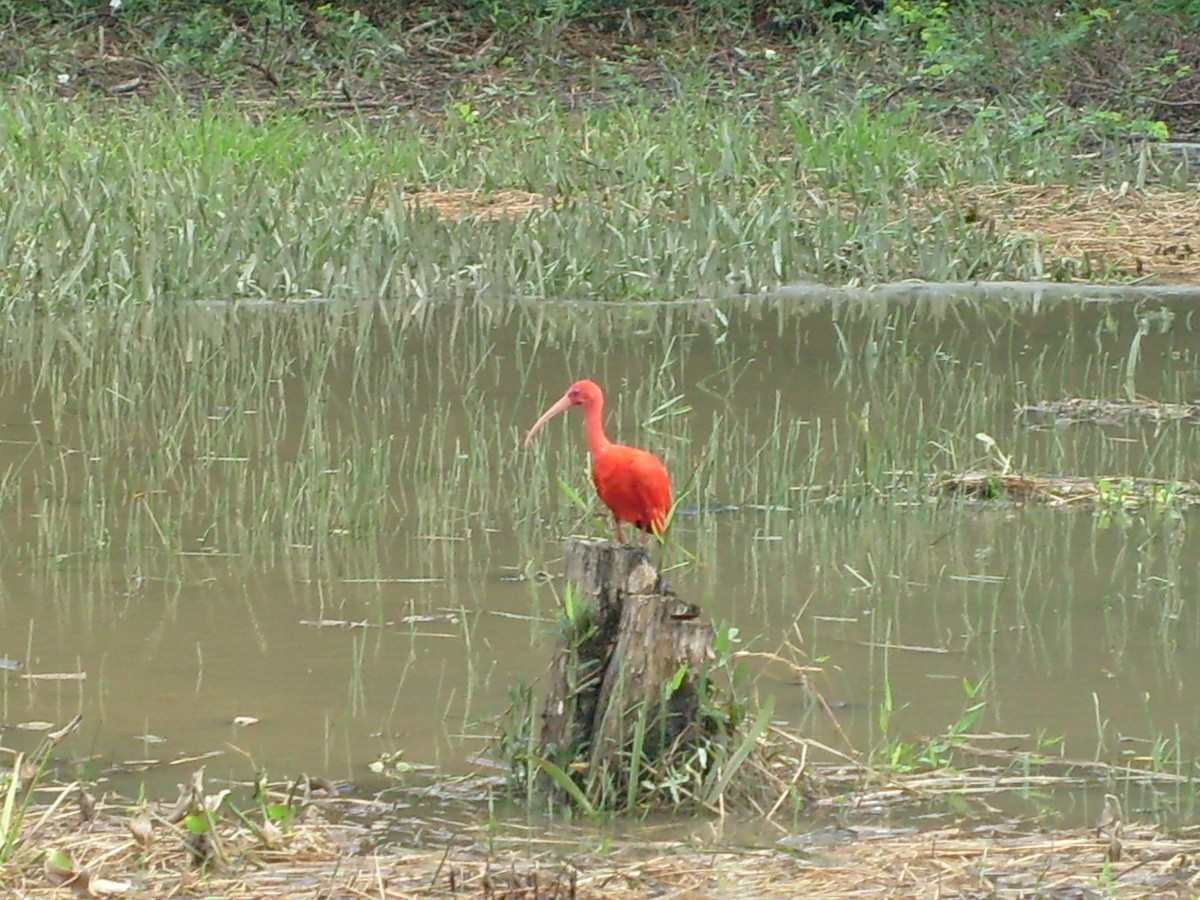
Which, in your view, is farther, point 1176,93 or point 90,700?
point 1176,93

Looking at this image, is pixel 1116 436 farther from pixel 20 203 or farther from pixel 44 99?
pixel 44 99

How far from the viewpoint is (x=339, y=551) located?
6164 mm

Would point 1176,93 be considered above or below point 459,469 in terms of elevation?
above

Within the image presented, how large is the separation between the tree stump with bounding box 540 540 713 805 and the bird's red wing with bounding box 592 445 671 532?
3.37ft

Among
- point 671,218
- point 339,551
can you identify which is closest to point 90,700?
point 339,551

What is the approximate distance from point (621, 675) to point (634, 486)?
4.11ft

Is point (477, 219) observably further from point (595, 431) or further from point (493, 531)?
Answer: point (595, 431)

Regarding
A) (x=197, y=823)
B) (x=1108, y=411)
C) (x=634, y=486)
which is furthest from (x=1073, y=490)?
(x=197, y=823)

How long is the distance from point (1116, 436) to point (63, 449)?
12.2 ft

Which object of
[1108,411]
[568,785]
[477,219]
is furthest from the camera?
[477,219]

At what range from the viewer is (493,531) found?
6422 mm

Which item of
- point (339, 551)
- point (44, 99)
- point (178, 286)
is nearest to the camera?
point (339, 551)

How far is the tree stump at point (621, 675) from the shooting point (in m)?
4.15

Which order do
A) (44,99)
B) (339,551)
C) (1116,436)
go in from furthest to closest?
(44,99) < (1116,436) < (339,551)
